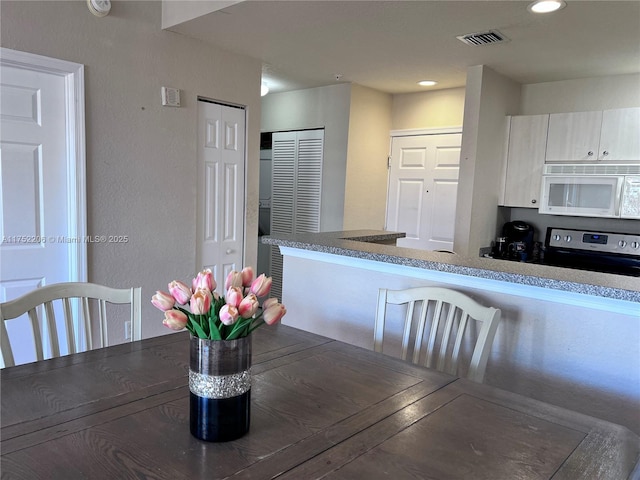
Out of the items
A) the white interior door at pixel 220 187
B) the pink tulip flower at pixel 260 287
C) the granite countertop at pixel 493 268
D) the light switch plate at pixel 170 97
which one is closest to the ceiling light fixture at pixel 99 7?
the light switch plate at pixel 170 97

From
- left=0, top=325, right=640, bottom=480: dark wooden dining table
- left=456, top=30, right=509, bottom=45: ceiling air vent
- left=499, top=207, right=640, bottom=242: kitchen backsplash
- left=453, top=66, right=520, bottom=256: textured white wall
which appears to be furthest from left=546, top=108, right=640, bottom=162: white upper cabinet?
left=0, top=325, right=640, bottom=480: dark wooden dining table

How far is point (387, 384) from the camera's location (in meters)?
1.25

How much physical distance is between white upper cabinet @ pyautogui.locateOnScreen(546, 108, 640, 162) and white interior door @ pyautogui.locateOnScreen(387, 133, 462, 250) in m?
0.83

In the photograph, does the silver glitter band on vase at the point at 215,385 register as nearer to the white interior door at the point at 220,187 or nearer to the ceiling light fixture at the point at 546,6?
the ceiling light fixture at the point at 546,6

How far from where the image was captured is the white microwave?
3.14 m

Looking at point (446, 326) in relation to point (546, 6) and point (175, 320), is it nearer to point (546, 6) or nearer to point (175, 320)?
point (175, 320)

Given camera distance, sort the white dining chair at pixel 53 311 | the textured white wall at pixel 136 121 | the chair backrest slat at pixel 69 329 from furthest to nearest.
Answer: the textured white wall at pixel 136 121
the chair backrest slat at pixel 69 329
the white dining chair at pixel 53 311

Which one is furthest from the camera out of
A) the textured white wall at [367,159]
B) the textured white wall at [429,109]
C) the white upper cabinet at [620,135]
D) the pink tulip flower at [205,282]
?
the textured white wall at [367,159]

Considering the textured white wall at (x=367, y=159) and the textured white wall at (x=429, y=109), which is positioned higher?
the textured white wall at (x=429, y=109)

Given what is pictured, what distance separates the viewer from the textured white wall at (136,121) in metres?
2.44

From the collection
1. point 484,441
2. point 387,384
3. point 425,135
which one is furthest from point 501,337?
point 425,135

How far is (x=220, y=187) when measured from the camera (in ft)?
11.0

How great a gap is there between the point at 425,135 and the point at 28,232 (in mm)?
3347

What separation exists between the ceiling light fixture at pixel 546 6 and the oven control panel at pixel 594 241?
1.87 m
